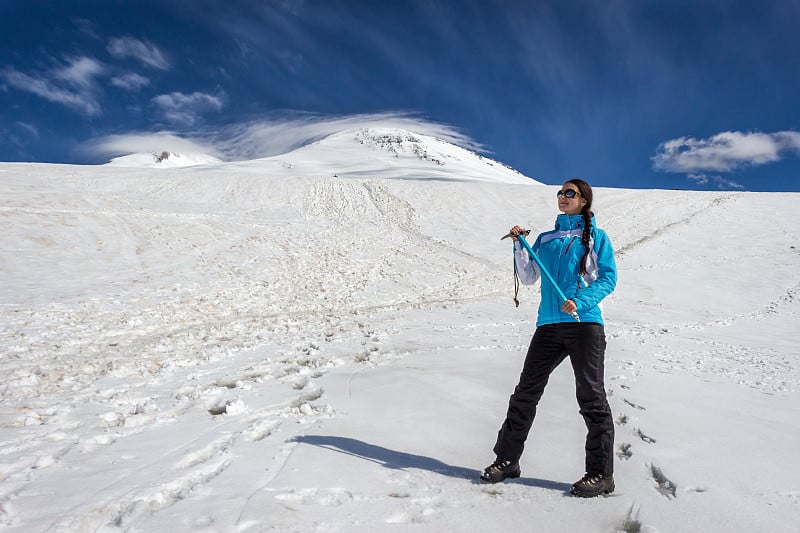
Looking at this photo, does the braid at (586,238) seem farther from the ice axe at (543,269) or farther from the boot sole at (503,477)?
the boot sole at (503,477)

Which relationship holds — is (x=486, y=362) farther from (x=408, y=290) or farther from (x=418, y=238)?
(x=418, y=238)

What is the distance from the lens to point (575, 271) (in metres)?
3.56

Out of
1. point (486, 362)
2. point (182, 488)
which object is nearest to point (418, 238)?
point (486, 362)

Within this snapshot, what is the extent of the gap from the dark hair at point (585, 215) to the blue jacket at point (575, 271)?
30 millimetres

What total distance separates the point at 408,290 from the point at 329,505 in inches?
444

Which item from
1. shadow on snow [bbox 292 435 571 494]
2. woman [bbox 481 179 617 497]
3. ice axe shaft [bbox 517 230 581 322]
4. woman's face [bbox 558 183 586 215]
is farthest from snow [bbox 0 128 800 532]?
woman's face [bbox 558 183 586 215]

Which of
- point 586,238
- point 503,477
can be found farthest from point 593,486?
point 586,238

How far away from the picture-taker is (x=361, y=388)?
18.7 feet

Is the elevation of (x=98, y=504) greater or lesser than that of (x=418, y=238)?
lesser

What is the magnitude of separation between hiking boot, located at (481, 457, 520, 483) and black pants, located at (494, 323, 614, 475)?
48mm

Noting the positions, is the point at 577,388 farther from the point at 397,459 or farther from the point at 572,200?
the point at 397,459

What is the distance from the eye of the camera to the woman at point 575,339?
10.9ft

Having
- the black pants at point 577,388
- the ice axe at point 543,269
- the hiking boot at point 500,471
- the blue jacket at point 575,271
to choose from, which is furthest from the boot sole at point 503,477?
the ice axe at point 543,269

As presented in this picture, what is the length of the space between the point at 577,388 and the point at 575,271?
0.88m
